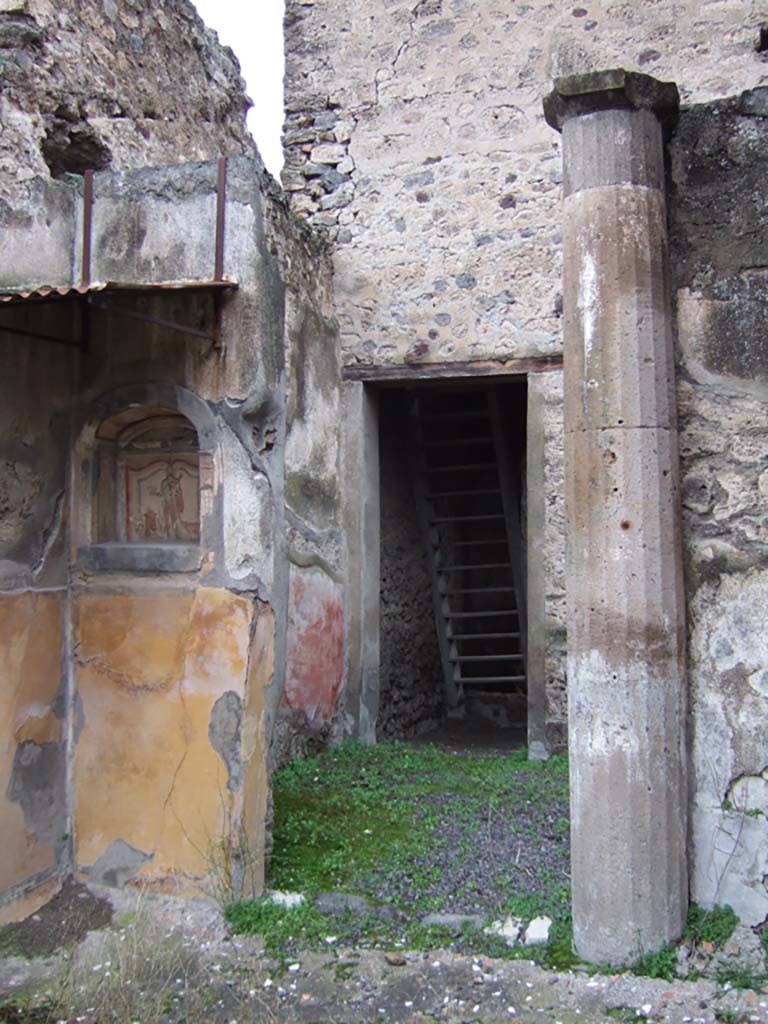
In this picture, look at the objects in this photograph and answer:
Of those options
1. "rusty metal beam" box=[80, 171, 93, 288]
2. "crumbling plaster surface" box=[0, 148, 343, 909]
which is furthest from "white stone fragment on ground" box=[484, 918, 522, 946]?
"rusty metal beam" box=[80, 171, 93, 288]

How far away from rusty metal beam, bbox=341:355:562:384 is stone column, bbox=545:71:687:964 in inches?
129

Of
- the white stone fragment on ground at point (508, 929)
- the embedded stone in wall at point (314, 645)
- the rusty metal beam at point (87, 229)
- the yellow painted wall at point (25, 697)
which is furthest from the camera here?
the embedded stone in wall at point (314, 645)

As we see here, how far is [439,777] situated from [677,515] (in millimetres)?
3158

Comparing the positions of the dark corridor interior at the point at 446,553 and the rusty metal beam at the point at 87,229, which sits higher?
the rusty metal beam at the point at 87,229

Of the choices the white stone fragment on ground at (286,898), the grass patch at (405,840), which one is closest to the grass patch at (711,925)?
the grass patch at (405,840)

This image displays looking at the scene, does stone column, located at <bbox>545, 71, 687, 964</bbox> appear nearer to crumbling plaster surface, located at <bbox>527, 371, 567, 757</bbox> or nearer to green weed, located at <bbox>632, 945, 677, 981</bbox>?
green weed, located at <bbox>632, 945, 677, 981</bbox>

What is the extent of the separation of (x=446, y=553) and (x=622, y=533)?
5815 millimetres

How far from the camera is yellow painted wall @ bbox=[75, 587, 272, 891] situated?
4070 mm

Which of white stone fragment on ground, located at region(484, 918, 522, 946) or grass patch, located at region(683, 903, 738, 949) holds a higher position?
grass patch, located at region(683, 903, 738, 949)

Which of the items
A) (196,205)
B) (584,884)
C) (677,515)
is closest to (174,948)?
(584,884)

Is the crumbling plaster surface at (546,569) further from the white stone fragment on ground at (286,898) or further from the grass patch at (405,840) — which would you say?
the white stone fragment on ground at (286,898)

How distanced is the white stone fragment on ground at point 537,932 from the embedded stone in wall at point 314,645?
9.09 ft

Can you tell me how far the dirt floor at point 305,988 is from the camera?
3.14 m

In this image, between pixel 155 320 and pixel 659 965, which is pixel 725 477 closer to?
pixel 659 965
